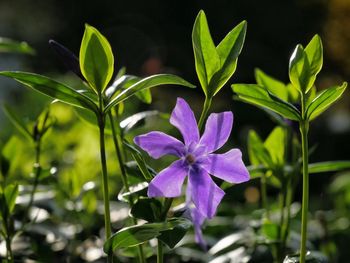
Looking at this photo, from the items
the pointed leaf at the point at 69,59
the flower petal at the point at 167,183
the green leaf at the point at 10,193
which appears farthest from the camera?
the green leaf at the point at 10,193

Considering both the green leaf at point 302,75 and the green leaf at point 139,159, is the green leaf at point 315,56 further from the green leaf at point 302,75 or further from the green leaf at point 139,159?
the green leaf at point 139,159

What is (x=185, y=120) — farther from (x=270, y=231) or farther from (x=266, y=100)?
(x=270, y=231)

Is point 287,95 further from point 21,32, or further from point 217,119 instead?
point 21,32

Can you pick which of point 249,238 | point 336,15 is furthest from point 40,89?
point 336,15

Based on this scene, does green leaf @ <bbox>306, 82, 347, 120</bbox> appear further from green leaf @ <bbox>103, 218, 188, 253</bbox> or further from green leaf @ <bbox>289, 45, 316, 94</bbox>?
green leaf @ <bbox>103, 218, 188, 253</bbox>

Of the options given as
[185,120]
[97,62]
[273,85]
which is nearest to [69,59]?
[97,62]

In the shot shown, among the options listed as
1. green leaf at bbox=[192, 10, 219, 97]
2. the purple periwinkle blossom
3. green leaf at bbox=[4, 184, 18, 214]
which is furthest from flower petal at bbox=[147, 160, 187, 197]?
green leaf at bbox=[4, 184, 18, 214]

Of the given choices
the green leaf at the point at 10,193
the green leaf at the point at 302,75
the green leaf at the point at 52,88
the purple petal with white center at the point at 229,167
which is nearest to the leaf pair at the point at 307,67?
the green leaf at the point at 302,75
